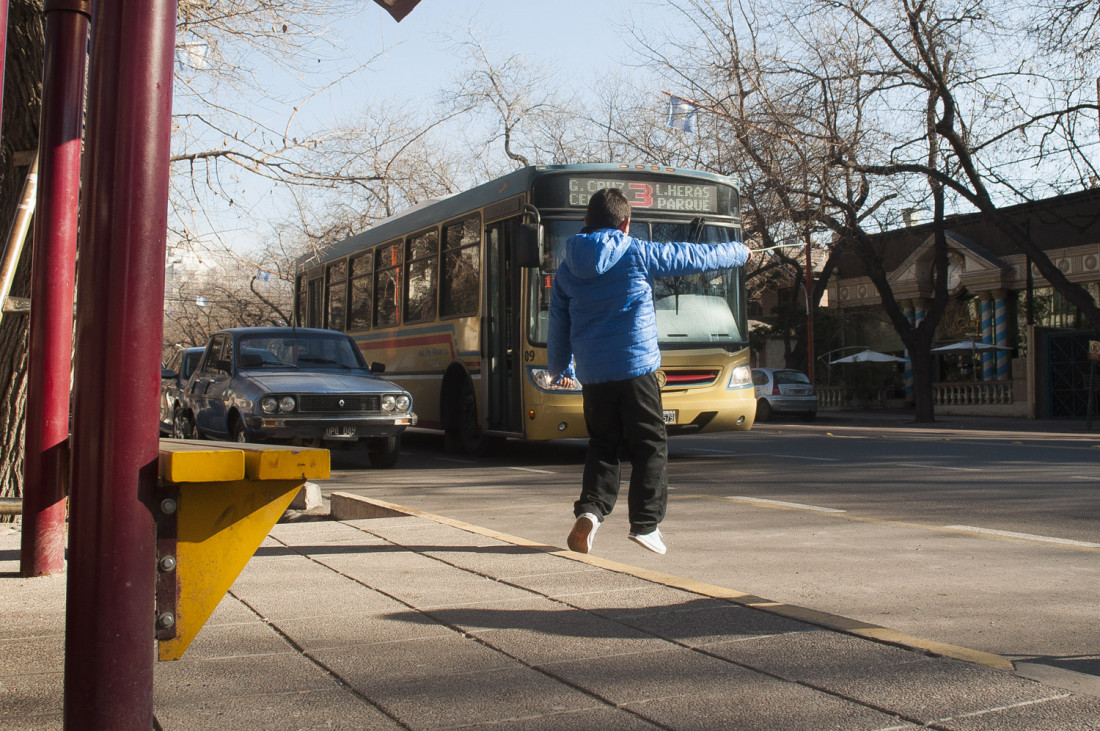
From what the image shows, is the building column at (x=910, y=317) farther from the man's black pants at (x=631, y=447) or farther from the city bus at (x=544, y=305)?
the man's black pants at (x=631, y=447)

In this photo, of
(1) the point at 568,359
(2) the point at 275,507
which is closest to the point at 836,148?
(1) the point at 568,359

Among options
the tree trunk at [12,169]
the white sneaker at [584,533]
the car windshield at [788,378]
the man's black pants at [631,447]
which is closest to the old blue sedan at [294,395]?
the tree trunk at [12,169]

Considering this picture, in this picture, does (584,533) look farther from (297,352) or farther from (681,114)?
(681,114)

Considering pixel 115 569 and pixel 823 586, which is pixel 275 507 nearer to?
pixel 115 569

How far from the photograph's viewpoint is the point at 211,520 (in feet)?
8.40

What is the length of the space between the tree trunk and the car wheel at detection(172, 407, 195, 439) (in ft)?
26.3

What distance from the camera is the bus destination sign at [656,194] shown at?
12.7 m

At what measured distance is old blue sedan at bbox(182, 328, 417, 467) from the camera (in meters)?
11.9

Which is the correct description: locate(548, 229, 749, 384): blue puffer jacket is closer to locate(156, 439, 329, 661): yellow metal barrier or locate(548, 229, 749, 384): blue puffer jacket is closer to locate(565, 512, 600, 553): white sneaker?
locate(565, 512, 600, 553): white sneaker

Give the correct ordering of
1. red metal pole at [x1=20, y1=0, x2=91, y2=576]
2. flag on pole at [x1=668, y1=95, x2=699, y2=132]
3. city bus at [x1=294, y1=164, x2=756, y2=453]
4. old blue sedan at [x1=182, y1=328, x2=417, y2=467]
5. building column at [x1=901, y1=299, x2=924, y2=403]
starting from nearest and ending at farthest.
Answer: red metal pole at [x1=20, y1=0, x2=91, y2=576], old blue sedan at [x1=182, y1=328, x2=417, y2=467], city bus at [x1=294, y1=164, x2=756, y2=453], flag on pole at [x1=668, y1=95, x2=699, y2=132], building column at [x1=901, y1=299, x2=924, y2=403]

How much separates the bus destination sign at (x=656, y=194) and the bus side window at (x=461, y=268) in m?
1.81

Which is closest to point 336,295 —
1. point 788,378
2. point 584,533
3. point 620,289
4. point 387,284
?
point 387,284

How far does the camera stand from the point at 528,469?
12625mm

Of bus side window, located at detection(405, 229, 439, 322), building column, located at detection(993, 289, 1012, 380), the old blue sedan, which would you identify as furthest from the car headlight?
building column, located at detection(993, 289, 1012, 380)
